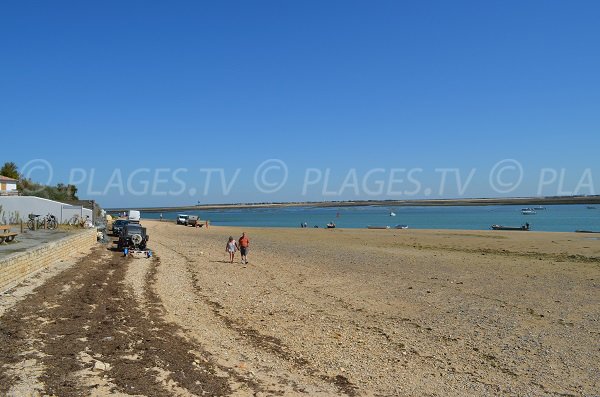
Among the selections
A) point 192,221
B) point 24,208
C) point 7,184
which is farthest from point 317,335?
point 192,221

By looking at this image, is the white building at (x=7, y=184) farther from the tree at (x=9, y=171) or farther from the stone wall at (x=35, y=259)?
the stone wall at (x=35, y=259)

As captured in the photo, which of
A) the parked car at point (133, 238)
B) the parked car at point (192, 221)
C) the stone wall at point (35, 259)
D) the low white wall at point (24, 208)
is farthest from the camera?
the parked car at point (192, 221)

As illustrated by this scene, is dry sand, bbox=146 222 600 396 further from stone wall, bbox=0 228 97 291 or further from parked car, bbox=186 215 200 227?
parked car, bbox=186 215 200 227

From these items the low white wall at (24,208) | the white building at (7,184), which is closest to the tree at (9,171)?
the white building at (7,184)

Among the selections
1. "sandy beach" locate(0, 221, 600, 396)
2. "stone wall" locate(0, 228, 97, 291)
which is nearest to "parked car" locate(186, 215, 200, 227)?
"stone wall" locate(0, 228, 97, 291)

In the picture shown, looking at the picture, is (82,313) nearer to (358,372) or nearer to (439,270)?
(358,372)

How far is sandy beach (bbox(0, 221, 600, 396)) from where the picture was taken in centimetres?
760

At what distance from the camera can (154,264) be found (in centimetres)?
2197

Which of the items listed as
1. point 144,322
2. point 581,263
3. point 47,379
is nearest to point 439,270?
point 581,263

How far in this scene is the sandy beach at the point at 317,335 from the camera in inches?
299

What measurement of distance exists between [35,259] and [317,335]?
921cm

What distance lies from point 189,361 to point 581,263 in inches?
893

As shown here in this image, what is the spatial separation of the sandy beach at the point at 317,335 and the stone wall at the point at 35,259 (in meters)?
0.71

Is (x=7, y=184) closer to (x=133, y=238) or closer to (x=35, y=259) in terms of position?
(x=133, y=238)
